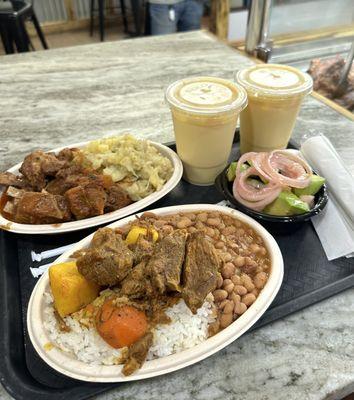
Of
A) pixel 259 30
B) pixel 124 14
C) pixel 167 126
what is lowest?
pixel 124 14

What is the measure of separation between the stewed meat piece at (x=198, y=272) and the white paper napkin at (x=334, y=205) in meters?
0.56

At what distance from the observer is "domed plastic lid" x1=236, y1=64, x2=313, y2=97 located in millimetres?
1610

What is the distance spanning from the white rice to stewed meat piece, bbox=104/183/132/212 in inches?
20.3

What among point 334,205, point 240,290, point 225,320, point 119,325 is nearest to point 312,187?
point 334,205

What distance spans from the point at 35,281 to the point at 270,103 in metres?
1.28

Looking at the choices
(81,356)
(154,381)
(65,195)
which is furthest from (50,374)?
(65,195)

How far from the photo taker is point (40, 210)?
1412 mm

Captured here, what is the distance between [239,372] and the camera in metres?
1.05

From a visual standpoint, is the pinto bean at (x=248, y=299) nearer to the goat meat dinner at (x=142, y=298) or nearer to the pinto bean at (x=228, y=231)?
the goat meat dinner at (x=142, y=298)

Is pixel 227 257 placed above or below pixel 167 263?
below

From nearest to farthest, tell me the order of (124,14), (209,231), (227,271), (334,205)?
(227,271)
(209,231)
(334,205)
(124,14)

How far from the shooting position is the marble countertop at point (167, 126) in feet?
3.36

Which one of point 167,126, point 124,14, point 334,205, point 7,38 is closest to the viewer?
point 334,205

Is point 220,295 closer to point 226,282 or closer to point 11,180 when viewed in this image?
point 226,282
